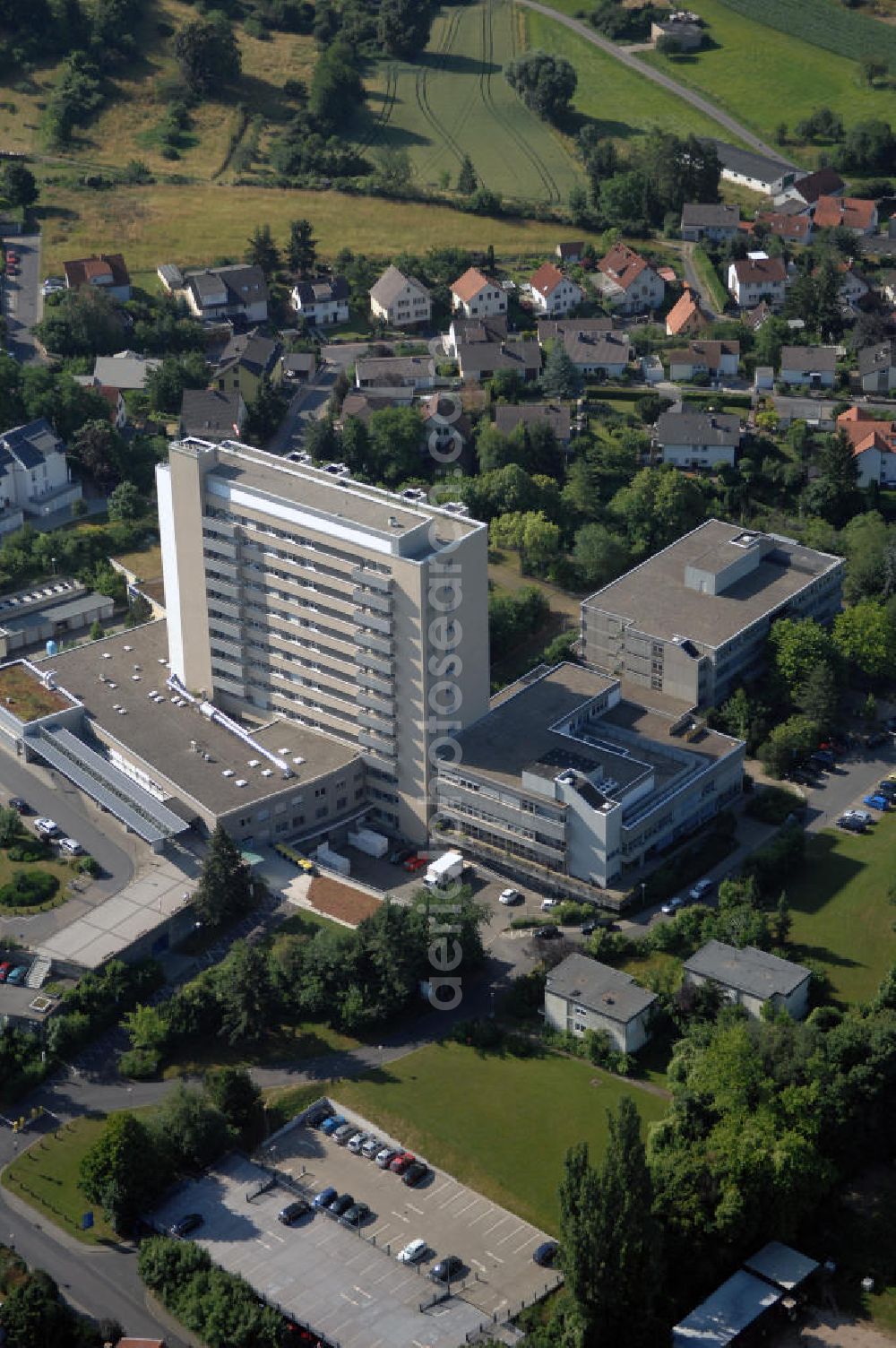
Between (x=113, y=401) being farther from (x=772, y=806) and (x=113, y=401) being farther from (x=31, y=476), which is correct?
(x=772, y=806)

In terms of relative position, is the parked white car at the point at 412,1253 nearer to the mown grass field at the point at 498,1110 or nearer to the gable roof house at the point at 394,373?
the mown grass field at the point at 498,1110

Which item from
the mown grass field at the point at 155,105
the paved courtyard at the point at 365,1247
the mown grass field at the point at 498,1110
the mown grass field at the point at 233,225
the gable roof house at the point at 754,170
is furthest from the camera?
the mown grass field at the point at 155,105

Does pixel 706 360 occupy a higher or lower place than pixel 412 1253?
higher

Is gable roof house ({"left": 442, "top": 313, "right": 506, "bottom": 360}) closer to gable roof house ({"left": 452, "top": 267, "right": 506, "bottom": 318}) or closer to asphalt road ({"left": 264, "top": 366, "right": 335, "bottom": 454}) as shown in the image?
gable roof house ({"left": 452, "top": 267, "right": 506, "bottom": 318})

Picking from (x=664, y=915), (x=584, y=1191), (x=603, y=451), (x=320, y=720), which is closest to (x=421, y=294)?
(x=603, y=451)

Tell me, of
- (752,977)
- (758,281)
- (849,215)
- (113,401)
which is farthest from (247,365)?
(752,977)

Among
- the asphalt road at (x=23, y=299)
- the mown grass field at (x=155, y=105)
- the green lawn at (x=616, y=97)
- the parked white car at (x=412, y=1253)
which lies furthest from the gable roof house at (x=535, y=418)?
the parked white car at (x=412, y=1253)

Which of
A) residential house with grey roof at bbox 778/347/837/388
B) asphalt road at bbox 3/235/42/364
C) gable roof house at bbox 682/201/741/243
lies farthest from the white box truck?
gable roof house at bbox 682/201/741/243

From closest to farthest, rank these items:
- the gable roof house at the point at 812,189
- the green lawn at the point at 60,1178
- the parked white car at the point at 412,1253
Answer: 1. the parked white car at the point at 412,1253
2. the green lawn at the point at 60,1178
3. the gable roof house at the point at 812,189
